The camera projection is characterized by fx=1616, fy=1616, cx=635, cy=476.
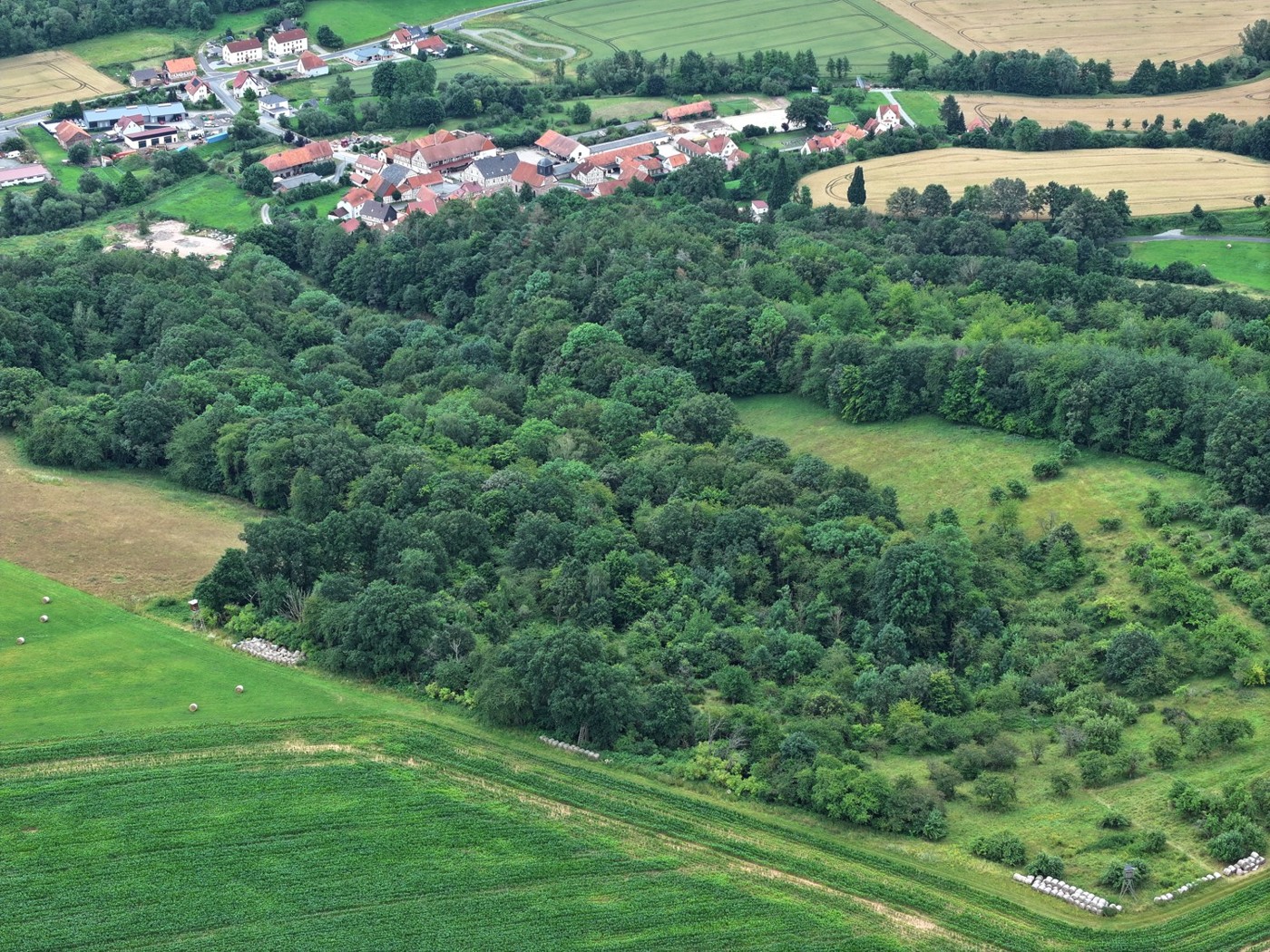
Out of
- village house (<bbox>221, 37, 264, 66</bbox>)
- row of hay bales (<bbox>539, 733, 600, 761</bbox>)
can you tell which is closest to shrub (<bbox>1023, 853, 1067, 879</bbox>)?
row of hay bales (<bbox>539, 733, 600, 761</bbox>)

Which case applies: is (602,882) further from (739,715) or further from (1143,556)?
(1143,556)

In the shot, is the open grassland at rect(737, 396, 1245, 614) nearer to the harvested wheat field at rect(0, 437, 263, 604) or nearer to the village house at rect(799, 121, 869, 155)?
the harvested wheat field at rect(0, 437, 263, 604)

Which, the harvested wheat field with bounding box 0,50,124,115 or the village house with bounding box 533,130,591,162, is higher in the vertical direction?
the harvested wheat field with bounding box 0,50,124,115

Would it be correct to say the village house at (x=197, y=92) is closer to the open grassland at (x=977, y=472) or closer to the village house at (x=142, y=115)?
the village house at (x=142, y=115)

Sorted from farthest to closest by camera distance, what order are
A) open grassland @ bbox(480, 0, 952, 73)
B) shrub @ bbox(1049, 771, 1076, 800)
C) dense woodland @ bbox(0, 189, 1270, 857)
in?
open grassland @ bbox(480, 0, 952, 73) → dense woodland @ bbox(0, 189, 1270, 857) → shrub @ bbox(1049, 771, 1076, 800)

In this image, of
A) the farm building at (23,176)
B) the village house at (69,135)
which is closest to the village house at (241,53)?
the village house at (69,135)

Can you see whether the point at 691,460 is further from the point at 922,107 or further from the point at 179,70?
the point at 179,70

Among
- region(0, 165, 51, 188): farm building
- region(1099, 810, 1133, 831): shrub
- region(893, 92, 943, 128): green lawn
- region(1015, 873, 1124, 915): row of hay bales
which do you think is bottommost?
region(1015, 873, 1124, 915): row of hay bales
